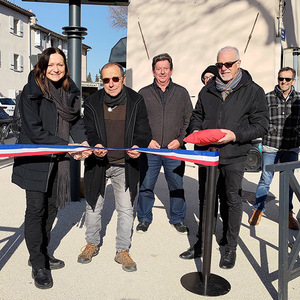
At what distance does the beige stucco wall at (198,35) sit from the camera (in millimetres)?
10180

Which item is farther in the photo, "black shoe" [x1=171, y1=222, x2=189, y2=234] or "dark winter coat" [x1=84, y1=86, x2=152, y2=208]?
"black shoe" [x1=171, y1=222, x2=189, y2=234]

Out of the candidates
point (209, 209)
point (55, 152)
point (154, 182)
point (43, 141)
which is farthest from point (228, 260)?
point (43, 141)

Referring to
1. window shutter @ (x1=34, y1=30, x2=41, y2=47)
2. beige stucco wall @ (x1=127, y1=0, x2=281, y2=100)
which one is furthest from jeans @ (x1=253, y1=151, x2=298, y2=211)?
window shutter @ (x1=34, y1=30, x2=41, y2=47)

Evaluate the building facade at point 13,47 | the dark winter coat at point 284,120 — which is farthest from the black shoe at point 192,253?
the building facade at point 13,47

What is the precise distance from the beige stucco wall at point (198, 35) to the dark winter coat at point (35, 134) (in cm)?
825

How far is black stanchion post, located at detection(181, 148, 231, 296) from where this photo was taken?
122 inches

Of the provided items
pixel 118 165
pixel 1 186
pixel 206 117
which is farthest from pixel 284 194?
pixel 1 186

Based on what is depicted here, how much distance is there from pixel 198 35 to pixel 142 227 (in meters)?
7.88

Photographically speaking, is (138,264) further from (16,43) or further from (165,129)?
(16,43)

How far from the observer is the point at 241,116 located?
11.6 feet

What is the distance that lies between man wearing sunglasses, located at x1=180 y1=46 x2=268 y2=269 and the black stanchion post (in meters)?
0.37

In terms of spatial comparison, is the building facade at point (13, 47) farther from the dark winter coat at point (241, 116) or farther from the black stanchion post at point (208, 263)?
the black stanchion post at point (208, 263)

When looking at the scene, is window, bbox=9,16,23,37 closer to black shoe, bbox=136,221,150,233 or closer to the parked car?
the parked car

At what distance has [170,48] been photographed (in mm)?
11391
